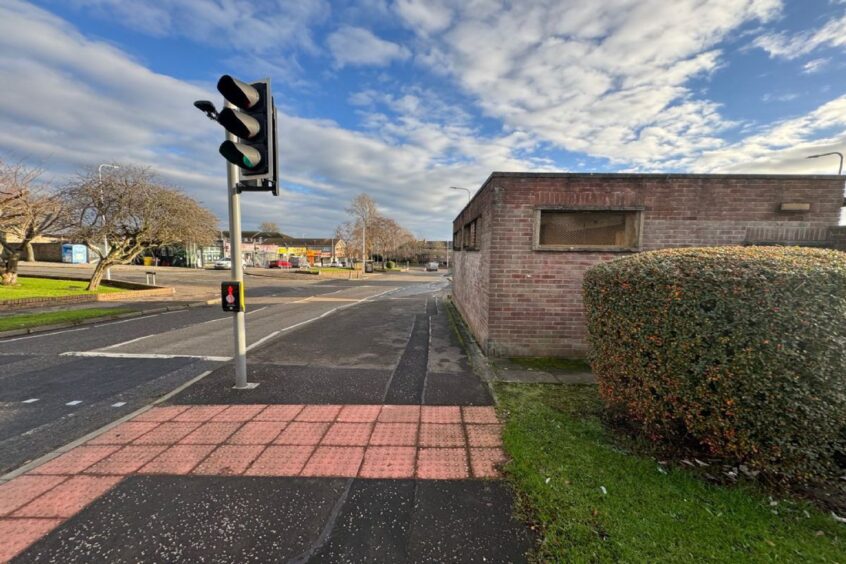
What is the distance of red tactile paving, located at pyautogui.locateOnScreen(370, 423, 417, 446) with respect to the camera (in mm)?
3311

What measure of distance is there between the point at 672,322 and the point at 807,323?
0.76 metres

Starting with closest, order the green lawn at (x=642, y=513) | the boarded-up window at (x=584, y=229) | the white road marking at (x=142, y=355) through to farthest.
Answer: the green lawn at (x=642, y=513)
the boarded-up window at (x=584, y=229)
the white road marking at (x=142, y=355)

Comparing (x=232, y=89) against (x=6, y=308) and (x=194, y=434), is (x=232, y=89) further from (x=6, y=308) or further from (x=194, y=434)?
(x=6, y=308)

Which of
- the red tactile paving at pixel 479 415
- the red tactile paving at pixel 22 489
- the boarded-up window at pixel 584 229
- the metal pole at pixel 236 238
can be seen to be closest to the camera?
the red tactile paving at pixel 22 489

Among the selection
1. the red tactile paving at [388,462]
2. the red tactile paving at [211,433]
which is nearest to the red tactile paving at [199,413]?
the red tactile paving at [211,433]

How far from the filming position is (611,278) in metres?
3.29

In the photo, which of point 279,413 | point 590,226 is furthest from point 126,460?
point 590,226

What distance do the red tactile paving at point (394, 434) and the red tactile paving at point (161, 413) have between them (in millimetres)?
2489

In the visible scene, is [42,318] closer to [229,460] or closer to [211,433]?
[211,433]

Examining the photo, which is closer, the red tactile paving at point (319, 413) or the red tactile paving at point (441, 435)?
the red tactile paving at point (441, 435)

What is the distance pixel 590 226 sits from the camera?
19.6 ft

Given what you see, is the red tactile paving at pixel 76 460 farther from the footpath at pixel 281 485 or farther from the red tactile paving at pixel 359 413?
the red tactile paving at pixel 359 413

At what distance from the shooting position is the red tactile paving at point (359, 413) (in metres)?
3.75

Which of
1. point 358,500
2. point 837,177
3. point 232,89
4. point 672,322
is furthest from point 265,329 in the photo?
point 837,177
